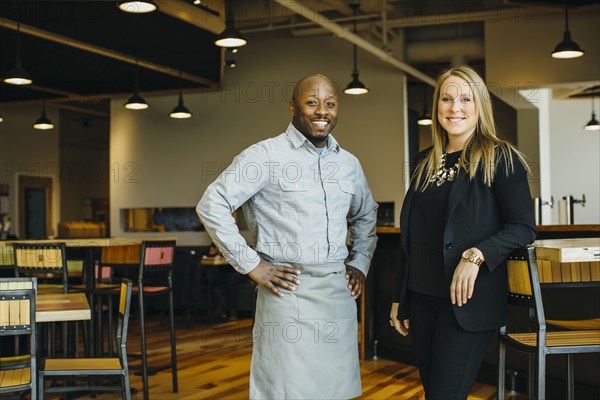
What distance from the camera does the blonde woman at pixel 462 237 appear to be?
2195mm

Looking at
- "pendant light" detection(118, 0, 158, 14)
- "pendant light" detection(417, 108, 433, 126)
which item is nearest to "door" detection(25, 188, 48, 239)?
"pendant light" detection(417, 108, 433, 126)

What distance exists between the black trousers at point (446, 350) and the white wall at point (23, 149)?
42.1 feet

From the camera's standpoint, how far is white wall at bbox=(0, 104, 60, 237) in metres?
14.2

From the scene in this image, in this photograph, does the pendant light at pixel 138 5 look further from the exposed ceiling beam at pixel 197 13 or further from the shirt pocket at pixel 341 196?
the shirt pocket at pixel 341 196

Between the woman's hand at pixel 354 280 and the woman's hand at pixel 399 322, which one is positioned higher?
the woman's hand at pixel 354 280

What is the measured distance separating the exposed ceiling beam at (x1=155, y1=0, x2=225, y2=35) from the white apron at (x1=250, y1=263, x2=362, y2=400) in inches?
215

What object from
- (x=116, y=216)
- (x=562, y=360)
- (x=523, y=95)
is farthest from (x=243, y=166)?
(x=116, y=216)

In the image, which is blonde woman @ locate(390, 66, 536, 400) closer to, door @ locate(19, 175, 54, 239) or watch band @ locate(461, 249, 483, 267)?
watch band @ locate(461, 249, 483, 267)

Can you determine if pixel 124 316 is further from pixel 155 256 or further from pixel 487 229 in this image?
pixel 487 229

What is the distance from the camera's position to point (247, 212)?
2.62 meters

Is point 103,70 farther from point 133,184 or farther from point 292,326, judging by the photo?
point 292,326

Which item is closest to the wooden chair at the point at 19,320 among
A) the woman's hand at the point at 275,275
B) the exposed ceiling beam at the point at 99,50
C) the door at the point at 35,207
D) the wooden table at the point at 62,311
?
the wooden table at the point at 62,311

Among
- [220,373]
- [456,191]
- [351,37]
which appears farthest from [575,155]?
[456,191]

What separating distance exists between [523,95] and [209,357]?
5.08 meters
